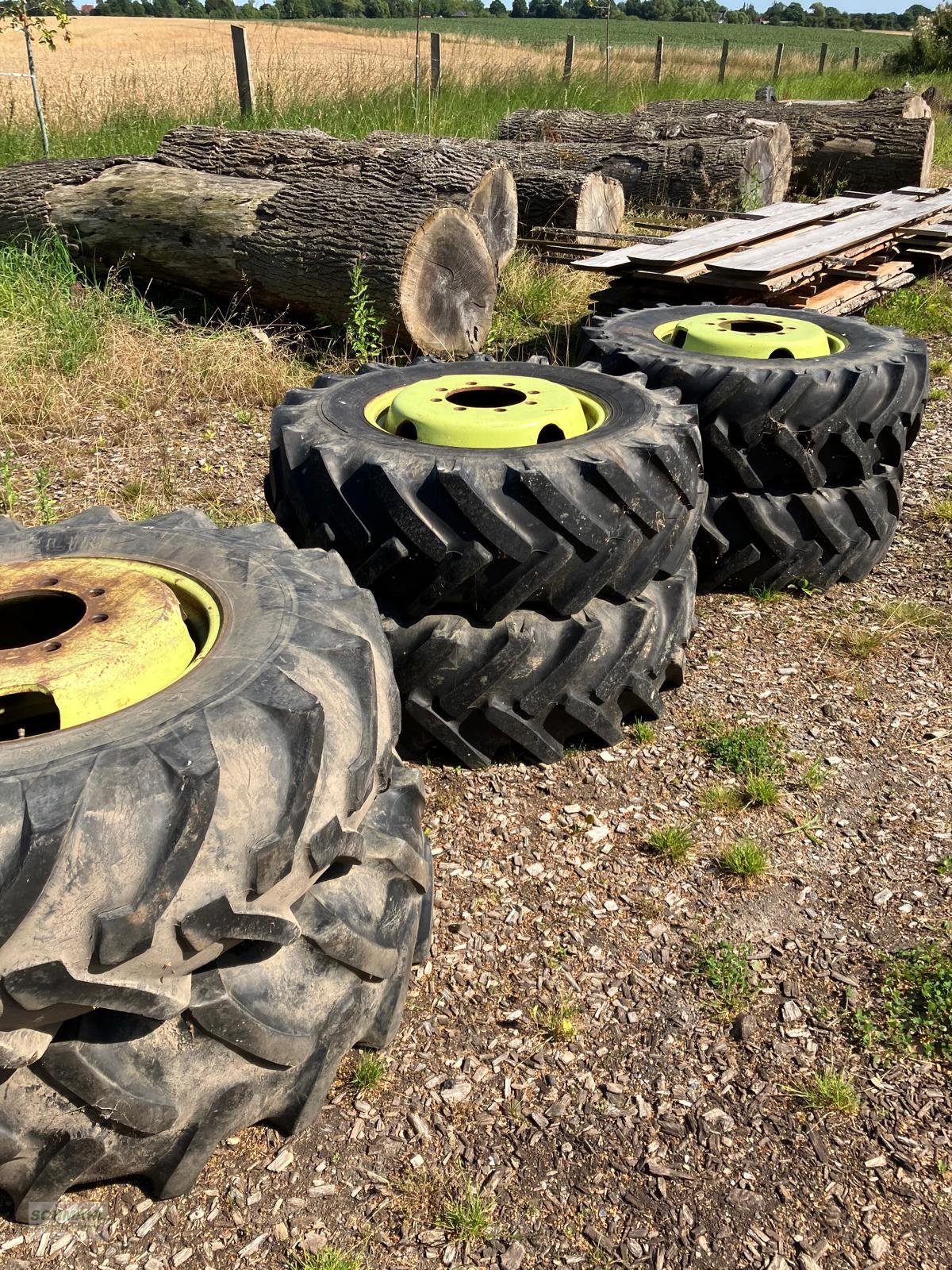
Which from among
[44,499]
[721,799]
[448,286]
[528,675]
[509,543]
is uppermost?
[509,543]

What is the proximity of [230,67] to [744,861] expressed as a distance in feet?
A: 56.0

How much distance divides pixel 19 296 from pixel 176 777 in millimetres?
5822

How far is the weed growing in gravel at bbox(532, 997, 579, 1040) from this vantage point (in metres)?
2.28

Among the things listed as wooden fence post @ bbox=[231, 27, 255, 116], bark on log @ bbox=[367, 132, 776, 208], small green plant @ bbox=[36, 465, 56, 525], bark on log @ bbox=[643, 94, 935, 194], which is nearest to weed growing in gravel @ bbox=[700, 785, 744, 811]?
small green plant @ bbox=[36, 465, 56, 525]


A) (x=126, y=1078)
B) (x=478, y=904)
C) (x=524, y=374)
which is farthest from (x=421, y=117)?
(x=126, y=1078)

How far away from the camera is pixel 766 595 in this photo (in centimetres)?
410

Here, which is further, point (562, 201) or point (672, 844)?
point (562, 201)

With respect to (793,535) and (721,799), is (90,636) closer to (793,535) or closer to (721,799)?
(721,799)

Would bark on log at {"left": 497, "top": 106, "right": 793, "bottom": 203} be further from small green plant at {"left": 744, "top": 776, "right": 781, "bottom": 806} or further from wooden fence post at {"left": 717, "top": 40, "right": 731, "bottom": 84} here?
wooden fence post at {"left": 717, "top": 40, "right": 731, "bottom": 84}

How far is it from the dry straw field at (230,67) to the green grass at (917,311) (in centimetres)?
749

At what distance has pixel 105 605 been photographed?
6.73ft

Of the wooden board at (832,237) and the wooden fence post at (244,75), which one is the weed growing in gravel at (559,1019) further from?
the wooden fence post at (244,75)

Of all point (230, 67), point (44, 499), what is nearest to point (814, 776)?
point (44, 499)

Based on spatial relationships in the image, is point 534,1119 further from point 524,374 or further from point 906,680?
point 524,374
